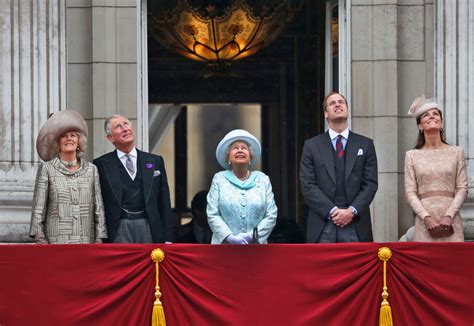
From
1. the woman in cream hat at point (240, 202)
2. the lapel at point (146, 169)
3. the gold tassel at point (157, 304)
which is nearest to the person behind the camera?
the gold tassel at point (157, 304)

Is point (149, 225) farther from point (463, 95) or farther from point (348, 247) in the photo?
point (463, 95)

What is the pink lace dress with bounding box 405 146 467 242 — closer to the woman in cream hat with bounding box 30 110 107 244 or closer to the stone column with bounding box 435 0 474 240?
the stone column with bounding box 435 0 474 240

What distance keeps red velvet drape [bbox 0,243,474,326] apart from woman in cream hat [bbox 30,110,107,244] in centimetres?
46

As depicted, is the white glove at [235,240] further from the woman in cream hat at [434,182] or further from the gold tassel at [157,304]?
the woman in cream hat at [434,182]

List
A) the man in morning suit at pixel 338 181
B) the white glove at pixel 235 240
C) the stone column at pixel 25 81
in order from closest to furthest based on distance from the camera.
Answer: the white glove at pixel 235 240
the man in morning suit at pixel 338 181
the stone column at pixel 25 81

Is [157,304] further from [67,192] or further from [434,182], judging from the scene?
[434,182]

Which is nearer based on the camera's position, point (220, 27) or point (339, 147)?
point (339, 147)

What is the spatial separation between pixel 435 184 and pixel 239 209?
1.86 m

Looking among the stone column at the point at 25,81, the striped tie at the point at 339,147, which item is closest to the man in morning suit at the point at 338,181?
the striped tie at the point at 339,147

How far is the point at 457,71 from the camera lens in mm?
16266

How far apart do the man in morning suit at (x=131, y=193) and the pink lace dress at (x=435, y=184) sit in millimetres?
2257

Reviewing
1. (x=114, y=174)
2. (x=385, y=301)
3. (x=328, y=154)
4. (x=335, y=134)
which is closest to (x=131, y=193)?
(x=114, y=174)

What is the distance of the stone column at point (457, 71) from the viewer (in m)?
16.2

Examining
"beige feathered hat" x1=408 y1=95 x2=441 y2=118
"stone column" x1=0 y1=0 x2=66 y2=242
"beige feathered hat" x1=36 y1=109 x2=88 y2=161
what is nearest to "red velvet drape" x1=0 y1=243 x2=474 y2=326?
"beige feathered hat" x1=36 y1=109 x2=88 y2=161
